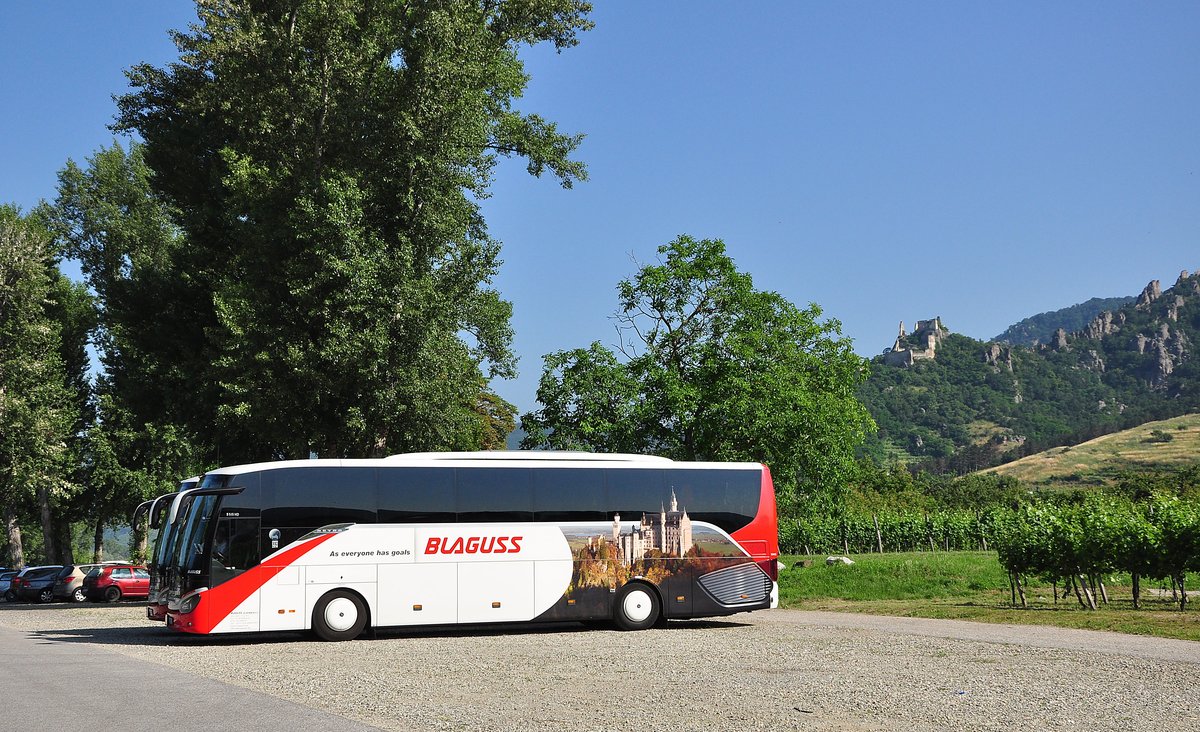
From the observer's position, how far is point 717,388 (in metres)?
34.0

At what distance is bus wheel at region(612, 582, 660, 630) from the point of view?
21172 mm

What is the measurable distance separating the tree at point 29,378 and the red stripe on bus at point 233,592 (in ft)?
92.1

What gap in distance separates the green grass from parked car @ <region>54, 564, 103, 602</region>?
85.1 ft

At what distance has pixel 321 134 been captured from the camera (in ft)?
99.0

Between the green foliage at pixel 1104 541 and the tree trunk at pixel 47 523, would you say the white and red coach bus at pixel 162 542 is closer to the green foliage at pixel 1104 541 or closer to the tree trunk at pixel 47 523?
the green foliage at pixel 1104 541

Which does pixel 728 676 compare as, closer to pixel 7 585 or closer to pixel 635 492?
pixel 635 492

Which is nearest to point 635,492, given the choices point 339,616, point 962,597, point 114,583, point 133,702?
point 339,616

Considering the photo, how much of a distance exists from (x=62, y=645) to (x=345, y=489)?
5.71 m

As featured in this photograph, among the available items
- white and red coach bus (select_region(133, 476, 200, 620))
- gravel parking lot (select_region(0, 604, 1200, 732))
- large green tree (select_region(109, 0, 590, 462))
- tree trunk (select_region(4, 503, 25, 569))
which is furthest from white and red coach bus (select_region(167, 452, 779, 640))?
tree trunk (select_region(4, 503, 25, 569))

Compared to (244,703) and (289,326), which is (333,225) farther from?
(244,703)

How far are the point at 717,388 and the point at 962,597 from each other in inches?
380

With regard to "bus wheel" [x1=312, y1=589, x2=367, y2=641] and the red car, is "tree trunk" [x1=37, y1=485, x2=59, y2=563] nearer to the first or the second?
the red car

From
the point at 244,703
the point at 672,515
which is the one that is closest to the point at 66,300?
the point at 672,515

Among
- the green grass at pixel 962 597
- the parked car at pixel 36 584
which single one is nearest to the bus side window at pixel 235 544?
the green grass at pixel 962 597
